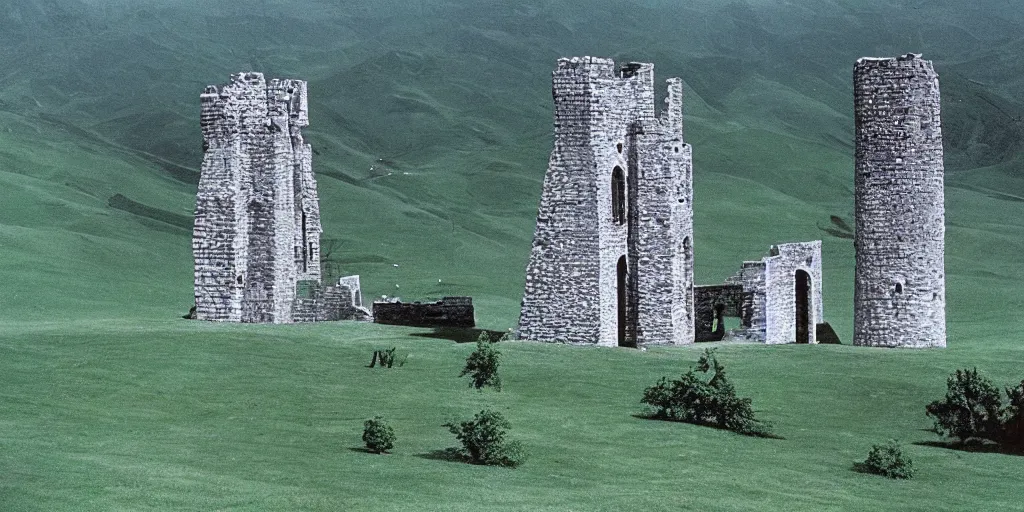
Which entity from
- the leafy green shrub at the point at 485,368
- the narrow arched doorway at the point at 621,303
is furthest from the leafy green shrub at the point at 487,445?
the narrow arched doorway at the point at 621,303

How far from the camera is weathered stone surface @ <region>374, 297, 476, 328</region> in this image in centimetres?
5462

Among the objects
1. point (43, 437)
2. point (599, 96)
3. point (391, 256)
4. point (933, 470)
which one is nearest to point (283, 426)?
point (43, 437)

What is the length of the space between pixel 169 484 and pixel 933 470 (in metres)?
15.5

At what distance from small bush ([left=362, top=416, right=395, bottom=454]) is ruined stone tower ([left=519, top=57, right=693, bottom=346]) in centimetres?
1599

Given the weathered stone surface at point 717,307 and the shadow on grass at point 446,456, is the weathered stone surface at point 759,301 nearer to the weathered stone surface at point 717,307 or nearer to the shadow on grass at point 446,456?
the weathered stone surface at point 717,307

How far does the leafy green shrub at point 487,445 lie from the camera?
32906mm

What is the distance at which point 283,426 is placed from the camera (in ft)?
114

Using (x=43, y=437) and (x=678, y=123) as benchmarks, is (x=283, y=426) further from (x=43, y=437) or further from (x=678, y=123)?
(x=678, y=123)

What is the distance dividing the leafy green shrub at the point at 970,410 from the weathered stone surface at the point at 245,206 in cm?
2106

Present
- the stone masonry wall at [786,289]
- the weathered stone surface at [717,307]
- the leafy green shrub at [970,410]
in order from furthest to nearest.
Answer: the weathered stone surface at [717,307] < the stone masonry wall at [786,289] < the leafy green shrub at [970,410]

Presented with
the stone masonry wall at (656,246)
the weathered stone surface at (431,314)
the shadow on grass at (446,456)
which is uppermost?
the stone masonry wall at (656,246)

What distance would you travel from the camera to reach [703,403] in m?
39.4

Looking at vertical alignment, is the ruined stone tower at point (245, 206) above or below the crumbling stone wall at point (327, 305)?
above

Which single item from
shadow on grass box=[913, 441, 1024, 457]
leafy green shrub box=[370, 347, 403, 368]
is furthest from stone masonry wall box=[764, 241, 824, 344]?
shadow on grass box=[913, 441, 1024, 457]
